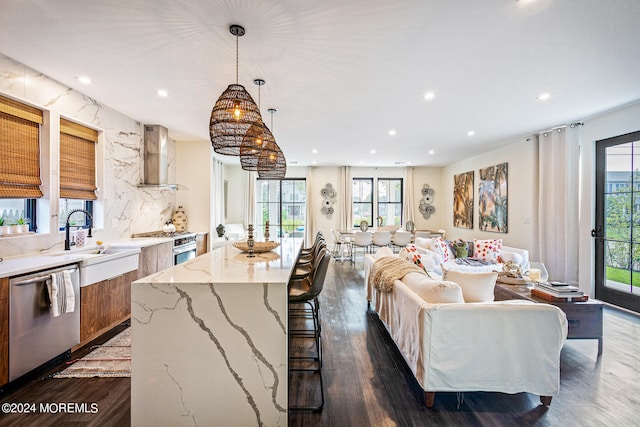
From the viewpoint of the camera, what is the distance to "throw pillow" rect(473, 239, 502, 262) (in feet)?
17.2

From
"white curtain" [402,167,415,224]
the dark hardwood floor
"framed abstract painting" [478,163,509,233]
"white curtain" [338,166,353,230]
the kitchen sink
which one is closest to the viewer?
the dark hardwood floor

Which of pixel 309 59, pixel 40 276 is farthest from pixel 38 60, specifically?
pixel 309 59

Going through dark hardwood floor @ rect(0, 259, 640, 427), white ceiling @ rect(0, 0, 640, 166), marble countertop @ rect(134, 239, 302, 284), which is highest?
white ceiling @ rect(0, 0, 640, 166)

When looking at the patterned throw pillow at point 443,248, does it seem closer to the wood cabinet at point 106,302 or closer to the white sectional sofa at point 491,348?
the white sectional sofa at point 491,348

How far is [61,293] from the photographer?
2.47 m

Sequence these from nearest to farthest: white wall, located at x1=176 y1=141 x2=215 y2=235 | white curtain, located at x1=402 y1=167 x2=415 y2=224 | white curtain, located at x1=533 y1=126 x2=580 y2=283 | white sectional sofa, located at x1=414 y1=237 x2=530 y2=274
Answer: white curtain, located at x1=533 y1=126 x2=580 y2=283 → white sectional sofa, located at x1=414 y1=237 x2=530 y2=274 → white wall, located at x1=176 y1=141 x2=215 y2=235 → white curtain, located at x1=402 y1=167 x2=415 y2=224

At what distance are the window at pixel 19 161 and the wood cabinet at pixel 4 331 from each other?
1.11 metres

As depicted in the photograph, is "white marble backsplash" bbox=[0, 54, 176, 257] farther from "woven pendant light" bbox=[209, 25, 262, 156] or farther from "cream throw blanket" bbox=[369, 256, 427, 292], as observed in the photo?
"cream throw blanket" bbox=[369, 256, 427, 292]

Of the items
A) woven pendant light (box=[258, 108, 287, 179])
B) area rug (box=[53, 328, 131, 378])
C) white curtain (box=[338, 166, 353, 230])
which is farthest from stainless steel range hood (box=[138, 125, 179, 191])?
white curtain (box=[338, 166, 353, 230])

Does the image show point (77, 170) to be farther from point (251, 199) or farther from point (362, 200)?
point (362, 200)

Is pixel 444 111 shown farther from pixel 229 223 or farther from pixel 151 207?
pixel 229 223

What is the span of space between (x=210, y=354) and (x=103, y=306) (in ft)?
7.00

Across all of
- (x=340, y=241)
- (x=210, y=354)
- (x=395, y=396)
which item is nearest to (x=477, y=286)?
(x=395, y=396)

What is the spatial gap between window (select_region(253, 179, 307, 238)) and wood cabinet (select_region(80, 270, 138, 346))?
233 inches
